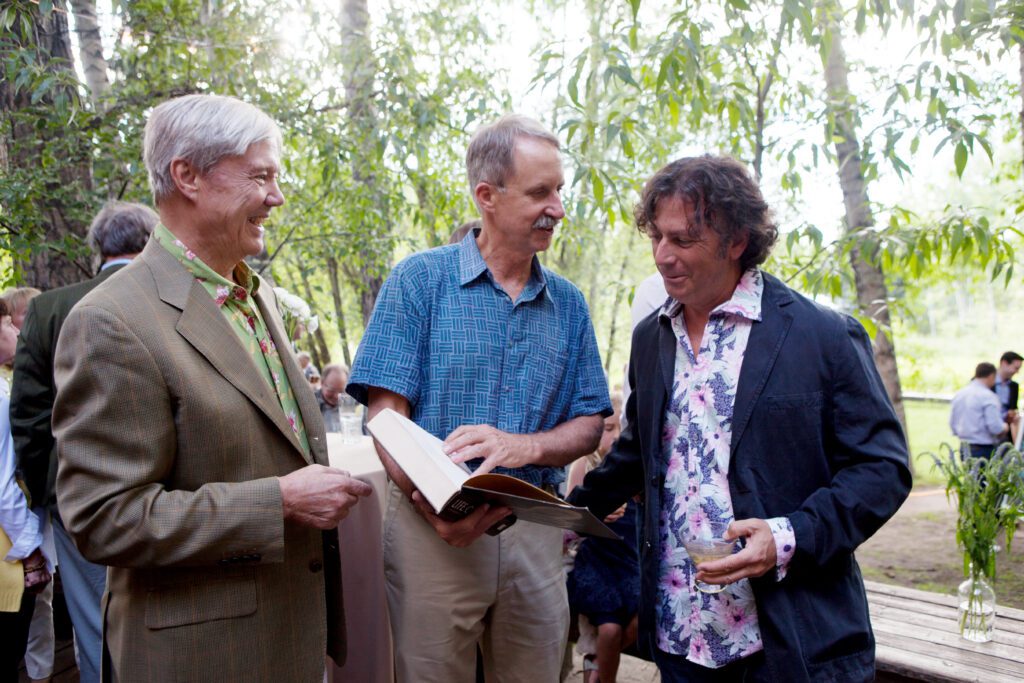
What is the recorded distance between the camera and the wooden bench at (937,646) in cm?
288

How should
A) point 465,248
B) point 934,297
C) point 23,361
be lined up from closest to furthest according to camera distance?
point 465,248
point 23,361
point 934,297

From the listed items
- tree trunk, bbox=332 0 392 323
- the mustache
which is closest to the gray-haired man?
the mustache

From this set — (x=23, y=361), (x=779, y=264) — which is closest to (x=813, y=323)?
(x=23, y=361)

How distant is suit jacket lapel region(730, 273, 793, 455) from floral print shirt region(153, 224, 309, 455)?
1.05 metres

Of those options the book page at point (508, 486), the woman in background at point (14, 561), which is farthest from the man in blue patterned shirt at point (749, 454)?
the woman in background at point (14, 561)

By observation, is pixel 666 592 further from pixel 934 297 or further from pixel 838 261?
pixel 934 297

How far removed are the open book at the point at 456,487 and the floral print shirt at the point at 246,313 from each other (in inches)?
10.7

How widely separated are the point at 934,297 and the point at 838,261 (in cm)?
5489

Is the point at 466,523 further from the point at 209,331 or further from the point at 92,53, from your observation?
the point at 92,53

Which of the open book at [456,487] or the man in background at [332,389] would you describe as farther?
the man in background at [332,389]

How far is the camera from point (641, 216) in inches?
77.8

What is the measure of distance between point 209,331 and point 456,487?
25.7 inches

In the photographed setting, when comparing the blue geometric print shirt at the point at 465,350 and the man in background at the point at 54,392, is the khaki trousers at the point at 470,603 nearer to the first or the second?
the blue geometric print shirt at the point at 465,350

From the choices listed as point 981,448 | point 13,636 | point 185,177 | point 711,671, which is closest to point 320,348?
point 981,448
